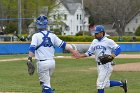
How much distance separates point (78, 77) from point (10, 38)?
34.8 m

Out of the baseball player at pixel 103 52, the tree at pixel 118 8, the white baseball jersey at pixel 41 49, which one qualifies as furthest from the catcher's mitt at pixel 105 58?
the tree at pixel 118 8

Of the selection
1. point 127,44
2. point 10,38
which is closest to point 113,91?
point 127,44

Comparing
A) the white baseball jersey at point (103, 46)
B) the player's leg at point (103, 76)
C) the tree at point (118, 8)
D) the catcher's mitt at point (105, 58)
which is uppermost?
the tree at point (118, 8)

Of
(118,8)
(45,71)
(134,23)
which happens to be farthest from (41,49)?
(134,23)

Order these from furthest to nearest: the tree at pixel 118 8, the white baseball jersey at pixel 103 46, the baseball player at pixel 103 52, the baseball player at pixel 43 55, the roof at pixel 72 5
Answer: the roof at pixel 72 5, the tree at pixel 118 8, the white baseball jersey at pixel 103 46, the baseball player at pixel 103 52, the baseball player at pixel 43 55

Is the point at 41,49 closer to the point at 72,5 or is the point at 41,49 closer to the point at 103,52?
the point at 103,52

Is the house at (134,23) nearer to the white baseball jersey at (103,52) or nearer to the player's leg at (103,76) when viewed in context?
the white baseball jersey at (103,52)

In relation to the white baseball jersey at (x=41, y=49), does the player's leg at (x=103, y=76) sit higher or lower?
lower

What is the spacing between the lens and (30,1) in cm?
7056

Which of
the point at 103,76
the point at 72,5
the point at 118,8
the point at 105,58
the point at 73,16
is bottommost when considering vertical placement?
the point at 103,76

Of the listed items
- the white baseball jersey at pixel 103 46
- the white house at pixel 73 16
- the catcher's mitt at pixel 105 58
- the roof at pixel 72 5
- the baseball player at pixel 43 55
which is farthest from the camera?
the roof at pixel 72 5

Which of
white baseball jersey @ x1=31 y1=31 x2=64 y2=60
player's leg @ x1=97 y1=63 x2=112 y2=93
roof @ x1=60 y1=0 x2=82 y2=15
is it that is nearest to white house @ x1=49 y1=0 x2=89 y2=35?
roof @ x1=60 y1=0 x2=82 y2=15

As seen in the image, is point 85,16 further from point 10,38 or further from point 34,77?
point 34,77

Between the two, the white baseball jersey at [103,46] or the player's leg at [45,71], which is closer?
the player's leg at [45,71]
